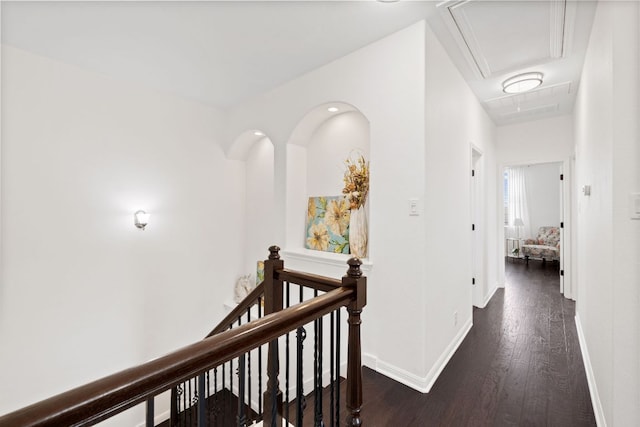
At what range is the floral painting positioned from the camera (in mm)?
2967

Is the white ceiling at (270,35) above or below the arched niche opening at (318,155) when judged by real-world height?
above

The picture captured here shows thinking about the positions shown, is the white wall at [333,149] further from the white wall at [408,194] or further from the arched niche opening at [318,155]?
the white wall at [408,194]

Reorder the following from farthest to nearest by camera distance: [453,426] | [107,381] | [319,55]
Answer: [319,55]
[453,426]
[107,381]

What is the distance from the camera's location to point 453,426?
1766mm

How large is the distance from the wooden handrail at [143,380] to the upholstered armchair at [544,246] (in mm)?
8119

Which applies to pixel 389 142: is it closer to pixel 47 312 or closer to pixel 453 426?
pixel 453 426

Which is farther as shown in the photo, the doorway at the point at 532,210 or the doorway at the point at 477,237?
the doorway at the point at 532,210

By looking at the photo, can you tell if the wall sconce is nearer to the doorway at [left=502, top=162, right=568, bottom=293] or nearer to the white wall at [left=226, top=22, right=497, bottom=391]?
the white wall at [left=226, top=22, right=497, bottom=391]

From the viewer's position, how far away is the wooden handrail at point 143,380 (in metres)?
0.52

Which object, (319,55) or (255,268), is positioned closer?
(319,55)

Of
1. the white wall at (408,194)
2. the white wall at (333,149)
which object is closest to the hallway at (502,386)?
the white wall at (408,194)

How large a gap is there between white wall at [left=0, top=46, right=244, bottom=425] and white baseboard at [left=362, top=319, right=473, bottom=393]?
2.52 metres

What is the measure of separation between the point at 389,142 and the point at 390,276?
1080 millimetres

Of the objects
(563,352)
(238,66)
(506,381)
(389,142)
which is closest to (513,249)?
(563,352)
